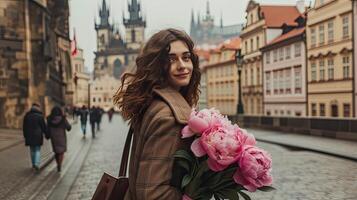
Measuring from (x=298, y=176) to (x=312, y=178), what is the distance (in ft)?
1.05

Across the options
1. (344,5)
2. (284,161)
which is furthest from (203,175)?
(344,5)

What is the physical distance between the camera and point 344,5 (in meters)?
31.5

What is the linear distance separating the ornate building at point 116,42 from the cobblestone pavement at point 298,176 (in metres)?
109

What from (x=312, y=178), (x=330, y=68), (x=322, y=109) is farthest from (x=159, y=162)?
(x=322, y=109)

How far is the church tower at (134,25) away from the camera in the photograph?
124812mm

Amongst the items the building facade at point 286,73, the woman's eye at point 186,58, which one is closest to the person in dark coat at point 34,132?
the woman's eye at point 186,58

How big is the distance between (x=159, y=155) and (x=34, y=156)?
8.21 metres

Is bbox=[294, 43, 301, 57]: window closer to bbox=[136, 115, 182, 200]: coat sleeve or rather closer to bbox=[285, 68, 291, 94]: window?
bbox=[285, 68, 291, 94]: window

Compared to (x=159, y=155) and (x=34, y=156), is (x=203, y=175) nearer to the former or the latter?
(x=159, y=155)

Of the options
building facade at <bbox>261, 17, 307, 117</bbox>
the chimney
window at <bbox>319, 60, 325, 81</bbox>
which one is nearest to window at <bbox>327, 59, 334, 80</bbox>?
window at <bbox>319, 60, 325, 81</bbox>

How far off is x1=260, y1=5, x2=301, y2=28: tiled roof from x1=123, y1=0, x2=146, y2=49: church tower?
83100mm

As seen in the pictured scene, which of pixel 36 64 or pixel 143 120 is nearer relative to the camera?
pixel 143 120

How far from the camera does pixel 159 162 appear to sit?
178 cm

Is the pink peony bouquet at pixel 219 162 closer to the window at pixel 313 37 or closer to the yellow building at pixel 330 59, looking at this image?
the yellow building at pixel 330 59
